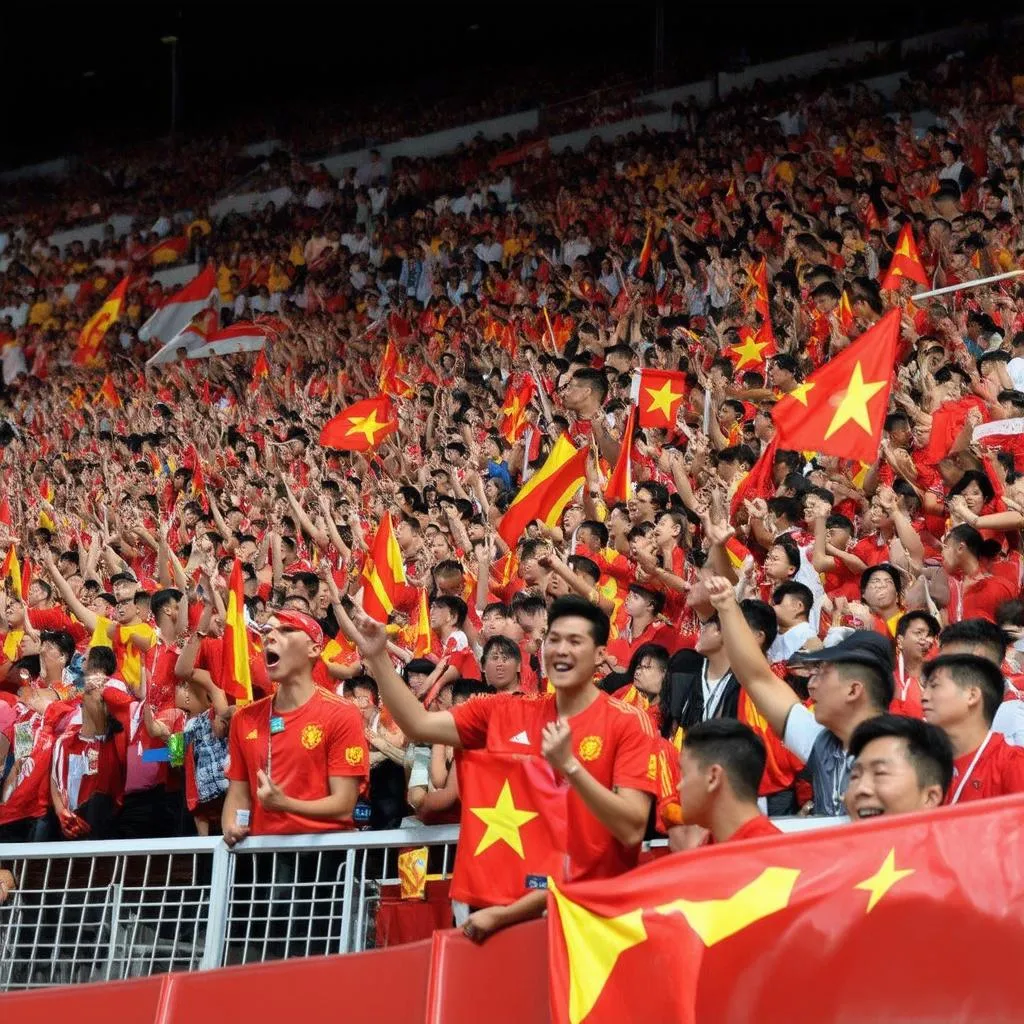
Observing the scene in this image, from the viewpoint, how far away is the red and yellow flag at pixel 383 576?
9.55 m


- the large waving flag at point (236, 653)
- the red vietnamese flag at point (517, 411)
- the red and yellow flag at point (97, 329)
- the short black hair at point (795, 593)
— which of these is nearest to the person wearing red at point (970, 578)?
the short black hair at point (795, 593)

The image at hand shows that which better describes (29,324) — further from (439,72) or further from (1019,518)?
(1019,518)

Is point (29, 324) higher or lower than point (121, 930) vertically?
higher

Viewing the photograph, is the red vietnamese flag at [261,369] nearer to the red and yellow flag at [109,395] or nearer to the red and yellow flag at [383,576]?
the red and yellow flag at [109,395]

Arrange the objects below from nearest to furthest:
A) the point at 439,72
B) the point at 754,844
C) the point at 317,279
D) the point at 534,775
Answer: the point at 754,844 < the point at 534,775 < the point at 317,279 < the point at 439,72

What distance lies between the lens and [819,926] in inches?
158

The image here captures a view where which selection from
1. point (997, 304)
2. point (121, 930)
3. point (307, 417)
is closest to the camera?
point (121, 930)

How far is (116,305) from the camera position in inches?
790

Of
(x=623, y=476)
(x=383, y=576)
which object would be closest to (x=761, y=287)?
(x=623, y=476)

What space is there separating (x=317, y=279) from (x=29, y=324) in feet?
17.2

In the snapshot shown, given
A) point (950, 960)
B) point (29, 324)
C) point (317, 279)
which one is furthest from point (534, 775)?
point (29, 324)

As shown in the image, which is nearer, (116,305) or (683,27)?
(116,305)

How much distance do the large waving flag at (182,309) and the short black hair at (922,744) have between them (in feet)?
56.9

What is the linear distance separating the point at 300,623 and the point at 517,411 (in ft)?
22.3
